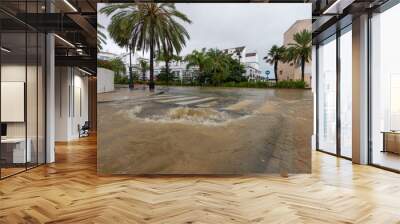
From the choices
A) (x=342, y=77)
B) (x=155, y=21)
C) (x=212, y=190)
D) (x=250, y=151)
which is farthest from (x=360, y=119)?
(x=155, y=21)

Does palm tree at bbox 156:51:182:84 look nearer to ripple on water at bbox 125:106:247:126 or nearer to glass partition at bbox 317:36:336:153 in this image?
ripple on water at bbox 125:106:247:126

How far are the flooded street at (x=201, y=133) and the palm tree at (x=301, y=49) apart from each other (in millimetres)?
600

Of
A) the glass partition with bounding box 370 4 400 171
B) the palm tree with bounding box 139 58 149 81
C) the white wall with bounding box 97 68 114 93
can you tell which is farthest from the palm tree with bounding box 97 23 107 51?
the glass partition with bounding box 370 4 400 171

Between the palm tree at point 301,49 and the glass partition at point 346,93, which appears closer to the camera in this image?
the palm tree at point 301,49

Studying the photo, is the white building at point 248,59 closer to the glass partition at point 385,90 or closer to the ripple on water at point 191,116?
the ripple on water at point 191,116

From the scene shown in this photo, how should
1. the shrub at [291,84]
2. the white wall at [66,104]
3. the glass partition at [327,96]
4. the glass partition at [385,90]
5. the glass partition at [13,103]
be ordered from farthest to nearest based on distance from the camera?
1. the white wall at [66,104]
2. the glass partition at [327,96]
3. the glass partition at [385,90]
4. the shrub at [291,84]
5. the glass partition at [13,103]

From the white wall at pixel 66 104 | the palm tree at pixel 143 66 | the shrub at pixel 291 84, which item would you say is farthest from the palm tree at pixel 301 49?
the white wall at pixel 66 104

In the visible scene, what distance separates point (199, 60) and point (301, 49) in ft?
6.20

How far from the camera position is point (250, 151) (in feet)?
21.8

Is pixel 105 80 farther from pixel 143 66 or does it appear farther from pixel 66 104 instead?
pixel 66 104

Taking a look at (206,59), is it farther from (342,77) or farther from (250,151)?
(342,77)

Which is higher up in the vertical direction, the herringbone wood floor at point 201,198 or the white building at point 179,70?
the white building at point 179,70

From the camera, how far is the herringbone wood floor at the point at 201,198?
4.10 m

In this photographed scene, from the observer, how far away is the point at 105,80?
22.0 ft
